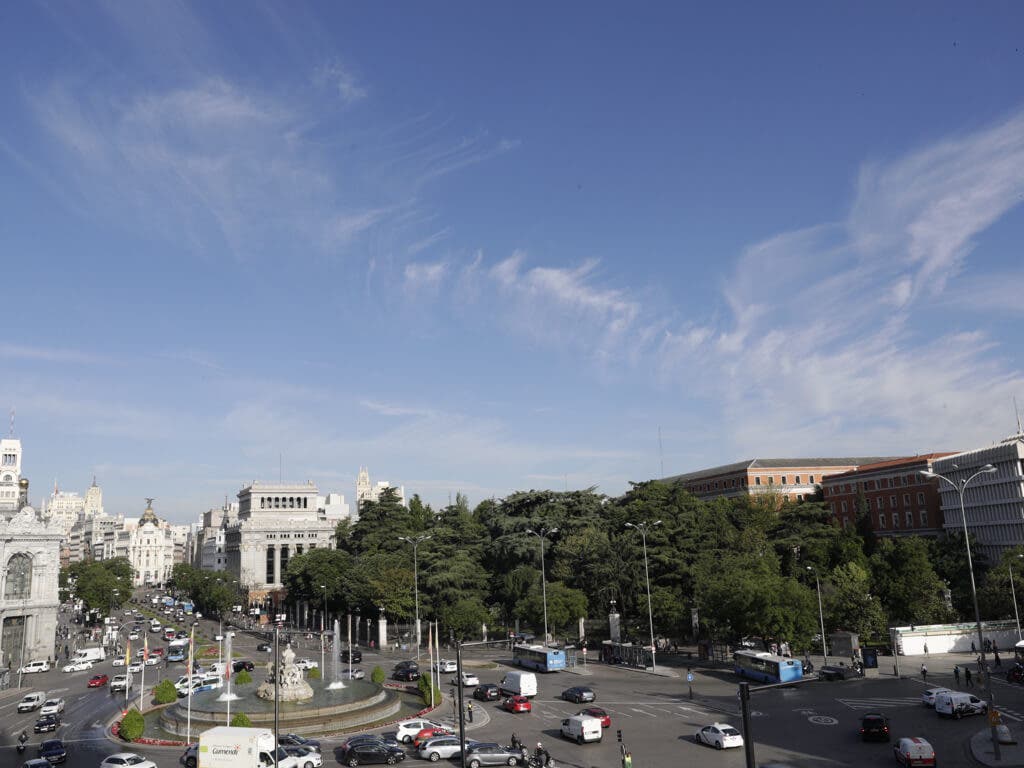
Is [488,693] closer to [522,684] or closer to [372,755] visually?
[522,684]

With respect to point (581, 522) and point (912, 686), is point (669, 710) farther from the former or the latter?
point (581, 522)

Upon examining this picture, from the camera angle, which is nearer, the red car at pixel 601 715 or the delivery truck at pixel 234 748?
the delivery truck at pixel 234 748

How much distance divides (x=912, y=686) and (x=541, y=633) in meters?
41.8

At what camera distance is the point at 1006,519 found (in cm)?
9238

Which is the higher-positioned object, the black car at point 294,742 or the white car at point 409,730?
the black car at point 294,742

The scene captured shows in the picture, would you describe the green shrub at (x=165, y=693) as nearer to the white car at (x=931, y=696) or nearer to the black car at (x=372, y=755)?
the black car at (x=372, y=755)

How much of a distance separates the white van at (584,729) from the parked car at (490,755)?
4489mm

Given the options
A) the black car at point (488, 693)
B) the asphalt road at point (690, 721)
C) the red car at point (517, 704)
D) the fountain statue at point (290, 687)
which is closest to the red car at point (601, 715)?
the asphalt road at point (690, 721)

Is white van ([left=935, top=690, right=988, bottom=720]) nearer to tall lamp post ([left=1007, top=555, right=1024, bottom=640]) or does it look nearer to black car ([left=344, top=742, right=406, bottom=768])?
tall lamp post ([left=1007, top=555, right=1024, bottom=640])

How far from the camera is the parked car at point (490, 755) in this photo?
34.7 metres

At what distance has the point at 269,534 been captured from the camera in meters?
174

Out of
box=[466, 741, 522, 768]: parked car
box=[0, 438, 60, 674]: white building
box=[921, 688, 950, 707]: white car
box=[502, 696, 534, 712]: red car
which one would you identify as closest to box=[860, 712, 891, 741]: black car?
box=[921, 688, 950, 707]: white car

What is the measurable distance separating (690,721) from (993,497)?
232 ft

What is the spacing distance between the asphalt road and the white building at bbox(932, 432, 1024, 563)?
39200 mm
